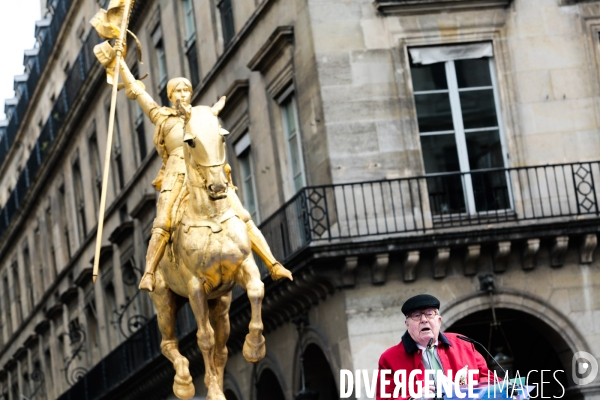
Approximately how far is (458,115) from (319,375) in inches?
193

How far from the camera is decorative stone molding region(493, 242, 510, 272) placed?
69.3 ft

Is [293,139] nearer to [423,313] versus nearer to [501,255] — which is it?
[501,255]

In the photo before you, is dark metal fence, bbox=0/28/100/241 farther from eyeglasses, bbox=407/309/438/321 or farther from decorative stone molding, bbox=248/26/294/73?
eyeglasses, bbox=407/309/438/321

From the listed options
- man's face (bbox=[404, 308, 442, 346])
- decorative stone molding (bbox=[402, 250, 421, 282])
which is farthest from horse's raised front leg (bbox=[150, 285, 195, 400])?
decorative stone molding (bbox=[402, 250, 421, 282])

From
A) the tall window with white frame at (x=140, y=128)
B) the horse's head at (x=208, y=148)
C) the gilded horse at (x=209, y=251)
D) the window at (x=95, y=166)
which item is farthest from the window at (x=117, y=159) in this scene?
the horse's head at (x=208, y=148)

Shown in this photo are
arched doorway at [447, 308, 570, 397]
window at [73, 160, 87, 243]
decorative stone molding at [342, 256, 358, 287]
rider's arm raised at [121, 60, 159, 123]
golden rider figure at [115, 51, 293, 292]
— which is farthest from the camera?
window at [73, 160, 87, 243]

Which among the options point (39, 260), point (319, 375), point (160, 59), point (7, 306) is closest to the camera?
point (319, 375)

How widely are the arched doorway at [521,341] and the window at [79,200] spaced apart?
19.0 meters

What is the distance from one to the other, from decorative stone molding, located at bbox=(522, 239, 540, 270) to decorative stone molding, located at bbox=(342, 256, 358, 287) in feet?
8.06

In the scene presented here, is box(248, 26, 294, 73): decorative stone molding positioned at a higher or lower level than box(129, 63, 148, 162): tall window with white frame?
lower

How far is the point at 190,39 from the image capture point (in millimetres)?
29141

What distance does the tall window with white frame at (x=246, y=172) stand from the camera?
25.9 meters

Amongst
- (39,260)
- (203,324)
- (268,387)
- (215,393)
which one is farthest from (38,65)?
(215,393)

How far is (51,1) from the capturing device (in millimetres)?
47906
